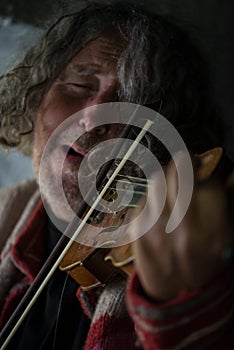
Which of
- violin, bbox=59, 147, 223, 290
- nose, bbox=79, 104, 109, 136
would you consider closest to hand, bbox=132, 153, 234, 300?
violin, bbox=59, 147, 223, 290

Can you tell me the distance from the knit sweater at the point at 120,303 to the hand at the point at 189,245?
0.01m

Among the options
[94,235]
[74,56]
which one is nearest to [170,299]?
[94,235]

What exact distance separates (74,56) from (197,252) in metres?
0.55

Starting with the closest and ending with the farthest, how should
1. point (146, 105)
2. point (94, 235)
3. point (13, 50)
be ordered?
1. point (94, 235)
2. point (146, 105)
3. point (13, 50)

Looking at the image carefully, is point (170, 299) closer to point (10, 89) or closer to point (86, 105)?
point (86, 105)

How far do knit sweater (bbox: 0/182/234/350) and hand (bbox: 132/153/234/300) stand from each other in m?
0.01

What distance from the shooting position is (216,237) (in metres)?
0.35

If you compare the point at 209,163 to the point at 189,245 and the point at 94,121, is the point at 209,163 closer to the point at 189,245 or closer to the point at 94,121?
the point at 189,245

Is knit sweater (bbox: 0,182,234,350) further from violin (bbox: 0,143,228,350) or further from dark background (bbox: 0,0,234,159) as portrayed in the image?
dark background (bbox: 0,0,234,159)

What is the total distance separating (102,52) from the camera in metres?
0.80

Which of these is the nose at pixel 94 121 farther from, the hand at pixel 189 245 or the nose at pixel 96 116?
the hand at pixel 189 245

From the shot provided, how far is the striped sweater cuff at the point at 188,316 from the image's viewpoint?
369 mm

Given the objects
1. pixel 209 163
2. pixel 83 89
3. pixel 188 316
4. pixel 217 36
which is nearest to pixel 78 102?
pixel 83 89

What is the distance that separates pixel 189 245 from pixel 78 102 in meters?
0.48
